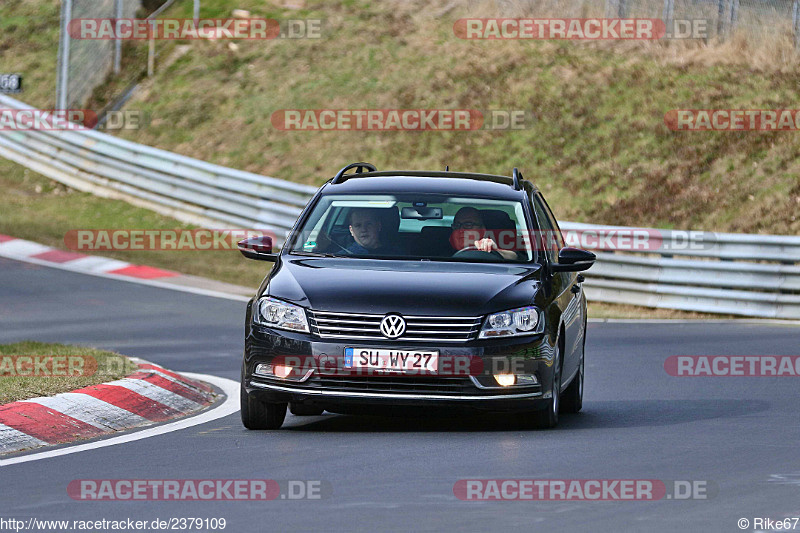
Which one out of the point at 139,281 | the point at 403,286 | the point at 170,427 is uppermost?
the point at 403,286

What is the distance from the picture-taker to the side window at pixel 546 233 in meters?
9.86

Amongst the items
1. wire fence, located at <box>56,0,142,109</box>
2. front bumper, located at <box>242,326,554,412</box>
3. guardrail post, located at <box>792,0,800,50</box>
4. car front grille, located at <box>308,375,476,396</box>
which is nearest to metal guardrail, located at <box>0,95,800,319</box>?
wire fence, located at <box>56,0,142,109</box>

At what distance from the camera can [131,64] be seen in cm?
3372

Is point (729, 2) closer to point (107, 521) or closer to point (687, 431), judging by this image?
point (687, 431)

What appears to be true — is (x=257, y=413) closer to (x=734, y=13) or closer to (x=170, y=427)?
(x=170, y=427)

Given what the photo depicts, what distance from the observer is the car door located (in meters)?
9.54

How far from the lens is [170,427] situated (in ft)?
30.2

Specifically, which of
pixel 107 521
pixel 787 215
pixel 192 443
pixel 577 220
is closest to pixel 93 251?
pixel 577 220

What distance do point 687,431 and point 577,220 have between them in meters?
14.7
